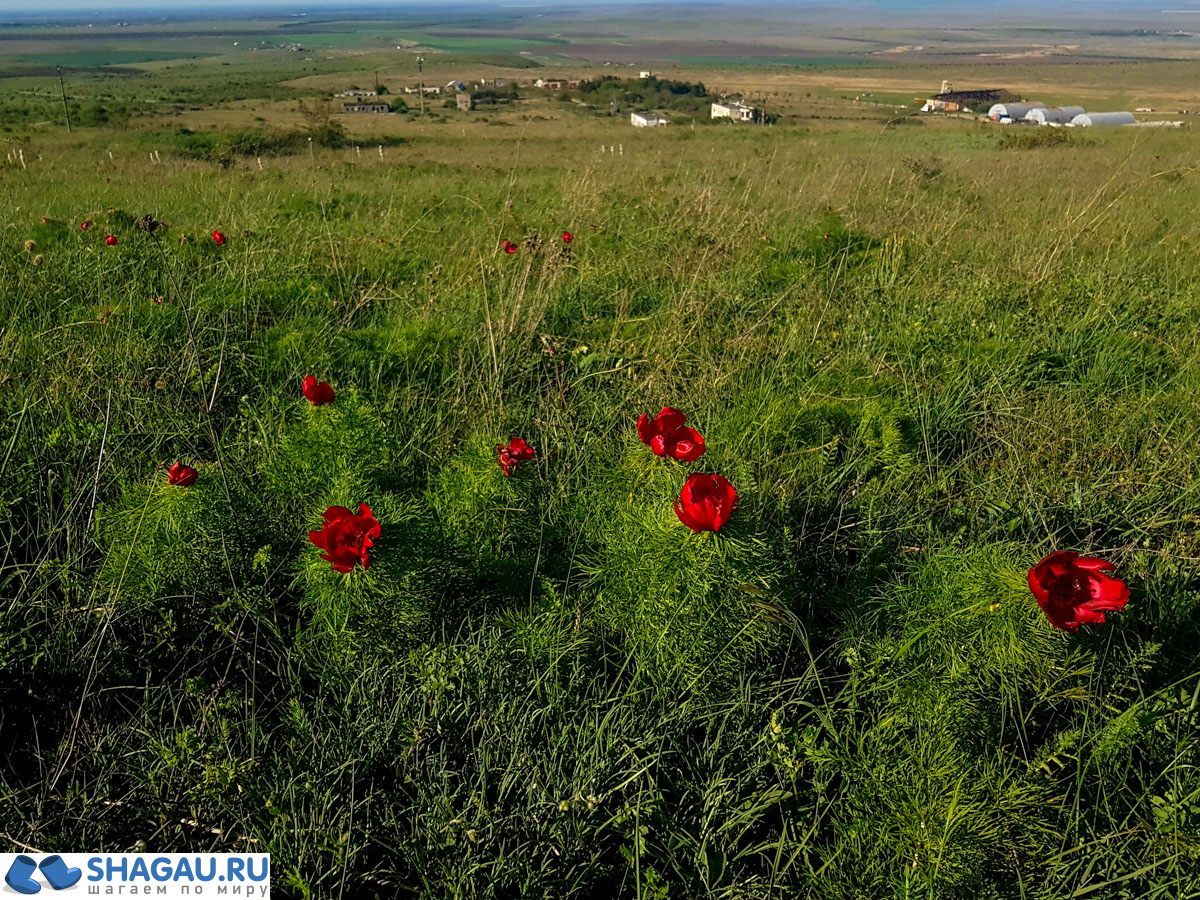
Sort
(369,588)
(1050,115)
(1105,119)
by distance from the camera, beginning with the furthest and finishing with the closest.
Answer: (1050,115) < (1105,119) < (369,588)

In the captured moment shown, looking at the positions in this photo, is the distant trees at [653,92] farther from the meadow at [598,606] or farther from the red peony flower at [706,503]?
the red peony flower at [706,503]

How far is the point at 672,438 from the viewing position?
1895mm

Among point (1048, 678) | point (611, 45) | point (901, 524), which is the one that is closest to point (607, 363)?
point (901, 524)

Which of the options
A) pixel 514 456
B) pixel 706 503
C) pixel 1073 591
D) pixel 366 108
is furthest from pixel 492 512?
pixel 366 108

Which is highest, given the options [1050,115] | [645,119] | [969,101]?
[969,101]

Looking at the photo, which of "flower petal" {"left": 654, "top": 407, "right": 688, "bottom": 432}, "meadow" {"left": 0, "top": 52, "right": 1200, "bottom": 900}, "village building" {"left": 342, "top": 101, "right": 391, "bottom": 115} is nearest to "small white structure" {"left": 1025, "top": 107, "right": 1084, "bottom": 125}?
"village building" {"left": 342, "top": 101, "right": 391, "bottom": 115}

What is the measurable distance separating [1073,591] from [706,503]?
0.74 metres

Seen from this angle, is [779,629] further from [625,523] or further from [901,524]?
[901,524]

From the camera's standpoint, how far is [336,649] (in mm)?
1818

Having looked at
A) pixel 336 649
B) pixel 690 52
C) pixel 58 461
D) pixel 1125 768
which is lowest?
pixel 1125 768

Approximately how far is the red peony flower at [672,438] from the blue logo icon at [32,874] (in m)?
1.47

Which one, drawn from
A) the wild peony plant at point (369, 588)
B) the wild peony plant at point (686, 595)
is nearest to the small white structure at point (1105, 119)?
the wild peony plant at point (686, 595)

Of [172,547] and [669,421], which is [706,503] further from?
[172,547]

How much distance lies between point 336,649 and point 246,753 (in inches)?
11.2
